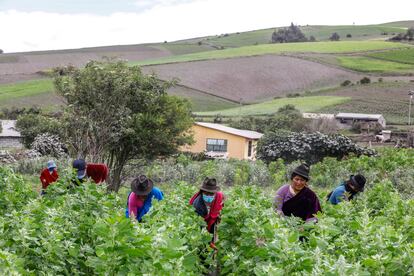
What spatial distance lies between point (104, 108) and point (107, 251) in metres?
13.4

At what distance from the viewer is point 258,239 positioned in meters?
6.58

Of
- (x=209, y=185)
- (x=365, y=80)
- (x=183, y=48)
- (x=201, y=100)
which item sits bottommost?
(x=201, y=100)

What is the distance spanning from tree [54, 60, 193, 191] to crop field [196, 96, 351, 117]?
3991 cm

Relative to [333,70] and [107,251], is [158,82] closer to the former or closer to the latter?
[107,251]

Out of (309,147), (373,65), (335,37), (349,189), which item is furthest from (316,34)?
(349,189)

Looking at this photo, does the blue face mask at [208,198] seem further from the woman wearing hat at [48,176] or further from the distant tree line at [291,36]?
the distant tree line at [291,36]

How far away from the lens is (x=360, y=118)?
57.7 metres

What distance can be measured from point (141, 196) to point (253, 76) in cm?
6972

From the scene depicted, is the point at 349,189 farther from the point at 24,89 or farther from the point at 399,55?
the point at 399,55

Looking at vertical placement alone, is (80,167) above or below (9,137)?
above

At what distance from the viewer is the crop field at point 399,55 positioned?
3397 inches

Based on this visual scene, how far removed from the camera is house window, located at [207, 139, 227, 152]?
151ft

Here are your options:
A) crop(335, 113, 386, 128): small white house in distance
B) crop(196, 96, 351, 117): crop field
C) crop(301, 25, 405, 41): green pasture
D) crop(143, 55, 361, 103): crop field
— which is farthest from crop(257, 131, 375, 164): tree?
crop(301, 25, 405, 41): green pasture

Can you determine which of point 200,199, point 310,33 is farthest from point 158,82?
point 310,33
